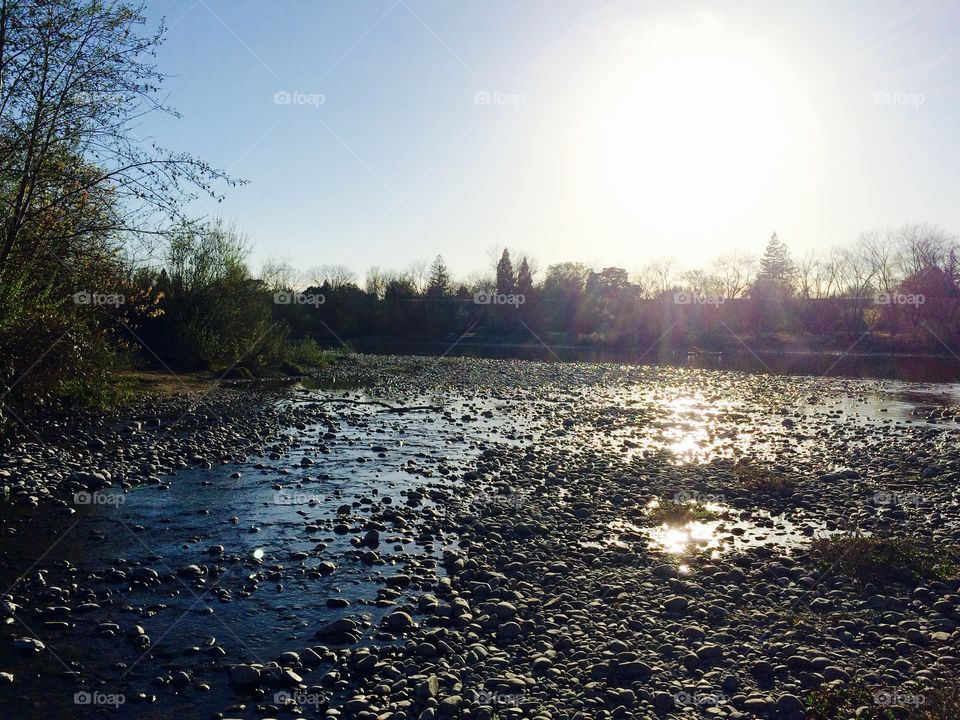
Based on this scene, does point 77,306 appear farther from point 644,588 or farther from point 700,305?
point 700,305

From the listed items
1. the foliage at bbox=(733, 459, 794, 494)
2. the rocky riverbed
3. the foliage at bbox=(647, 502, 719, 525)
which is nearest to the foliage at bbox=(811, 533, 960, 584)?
the rocky riverbed

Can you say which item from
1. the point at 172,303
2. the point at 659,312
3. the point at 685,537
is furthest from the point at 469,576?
the point at 659,312

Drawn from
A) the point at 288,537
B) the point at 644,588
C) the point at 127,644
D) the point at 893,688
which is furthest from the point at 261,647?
the point at 893,688

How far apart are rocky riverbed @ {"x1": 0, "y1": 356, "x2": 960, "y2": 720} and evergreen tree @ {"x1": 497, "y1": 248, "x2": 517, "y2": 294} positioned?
75966mm

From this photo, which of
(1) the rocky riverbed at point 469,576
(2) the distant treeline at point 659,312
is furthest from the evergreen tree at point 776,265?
(1) the rocky riverbed at point 469,576

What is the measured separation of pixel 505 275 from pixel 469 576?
88542 mm

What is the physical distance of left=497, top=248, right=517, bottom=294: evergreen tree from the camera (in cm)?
9331

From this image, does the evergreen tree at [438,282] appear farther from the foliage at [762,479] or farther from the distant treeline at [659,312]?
the foliage at [762,479]

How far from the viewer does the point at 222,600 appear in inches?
302

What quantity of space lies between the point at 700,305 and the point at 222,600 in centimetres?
8210

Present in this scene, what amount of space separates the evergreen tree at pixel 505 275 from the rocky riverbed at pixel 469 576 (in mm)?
75966

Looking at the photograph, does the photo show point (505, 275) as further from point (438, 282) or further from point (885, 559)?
point (885, 559)

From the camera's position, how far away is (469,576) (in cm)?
Result: 847

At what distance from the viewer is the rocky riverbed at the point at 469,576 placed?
5.83 meters
